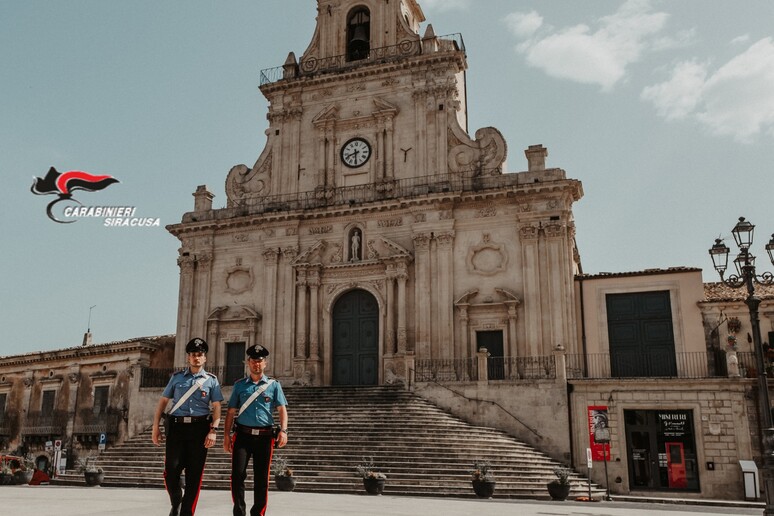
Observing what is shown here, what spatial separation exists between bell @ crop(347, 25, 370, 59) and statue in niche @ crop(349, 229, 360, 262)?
9.51 meters

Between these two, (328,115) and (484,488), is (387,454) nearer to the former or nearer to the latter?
(484,488)

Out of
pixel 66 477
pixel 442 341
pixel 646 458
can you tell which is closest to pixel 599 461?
pixel 646 458

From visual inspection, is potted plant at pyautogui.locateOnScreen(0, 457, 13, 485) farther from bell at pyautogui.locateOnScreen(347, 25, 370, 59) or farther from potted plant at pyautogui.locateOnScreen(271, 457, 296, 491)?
bell at pyautogui.locateOnScreen(347, 25, 370, 59)

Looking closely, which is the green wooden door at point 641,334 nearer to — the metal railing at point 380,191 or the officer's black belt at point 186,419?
the metal railing at point 380,191

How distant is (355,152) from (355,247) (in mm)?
4761

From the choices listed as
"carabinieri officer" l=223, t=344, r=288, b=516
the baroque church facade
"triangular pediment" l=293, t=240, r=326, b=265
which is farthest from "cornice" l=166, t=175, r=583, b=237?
"carabinieri officer" l=223, t=344, r=288, b=516

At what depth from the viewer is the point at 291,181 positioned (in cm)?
3341

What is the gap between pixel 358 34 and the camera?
1400 inches

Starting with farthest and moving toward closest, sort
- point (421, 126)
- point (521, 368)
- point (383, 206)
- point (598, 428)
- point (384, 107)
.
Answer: point (384, 107) → point (421, 126) → point (383, 206) → point (521, 368) → point (598, 428)

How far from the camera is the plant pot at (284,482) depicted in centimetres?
1842

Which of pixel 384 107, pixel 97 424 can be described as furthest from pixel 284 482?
pixel 97 424

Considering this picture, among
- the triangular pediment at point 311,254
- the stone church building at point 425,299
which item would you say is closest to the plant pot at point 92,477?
the stone church building at point 425,299

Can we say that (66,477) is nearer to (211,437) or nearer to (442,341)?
(442,341)

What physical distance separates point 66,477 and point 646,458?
18.5 metres
